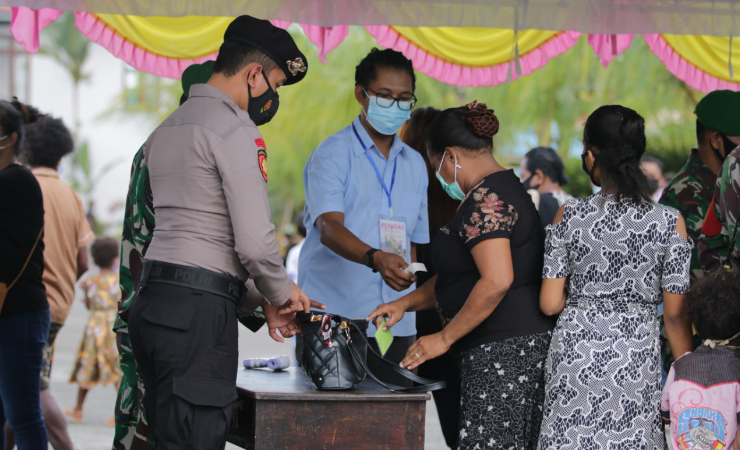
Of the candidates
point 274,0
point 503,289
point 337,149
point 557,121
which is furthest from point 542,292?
point 557,121

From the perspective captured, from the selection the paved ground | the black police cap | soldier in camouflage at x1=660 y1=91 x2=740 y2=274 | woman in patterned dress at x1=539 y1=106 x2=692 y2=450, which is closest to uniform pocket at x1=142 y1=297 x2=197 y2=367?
the black police cap

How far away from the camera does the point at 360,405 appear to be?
2.70 m

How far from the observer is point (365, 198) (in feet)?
12.2

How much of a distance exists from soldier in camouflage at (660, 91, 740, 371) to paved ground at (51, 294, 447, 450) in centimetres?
271

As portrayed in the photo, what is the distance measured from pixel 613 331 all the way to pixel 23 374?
255 cm

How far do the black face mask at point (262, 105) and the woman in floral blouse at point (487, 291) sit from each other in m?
0.65

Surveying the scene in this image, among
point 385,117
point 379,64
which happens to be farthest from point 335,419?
point 379,64

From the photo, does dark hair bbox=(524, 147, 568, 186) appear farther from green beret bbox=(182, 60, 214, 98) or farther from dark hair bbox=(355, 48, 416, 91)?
green beret bbox=(182, 60, 214, 98)

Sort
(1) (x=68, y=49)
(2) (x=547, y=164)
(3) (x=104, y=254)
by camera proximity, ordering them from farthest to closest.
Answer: (1) (x=68, y=49), (2) (x=547, y=164), (3) (x=104, y=254)

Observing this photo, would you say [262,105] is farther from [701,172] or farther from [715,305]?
[701,172]

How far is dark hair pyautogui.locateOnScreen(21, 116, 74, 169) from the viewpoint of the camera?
4.95m

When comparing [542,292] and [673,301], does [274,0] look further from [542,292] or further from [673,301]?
[673,301]

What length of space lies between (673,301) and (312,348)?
122cm

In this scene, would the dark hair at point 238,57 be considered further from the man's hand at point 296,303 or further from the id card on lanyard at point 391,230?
the id card on lanyard at point 391,230
